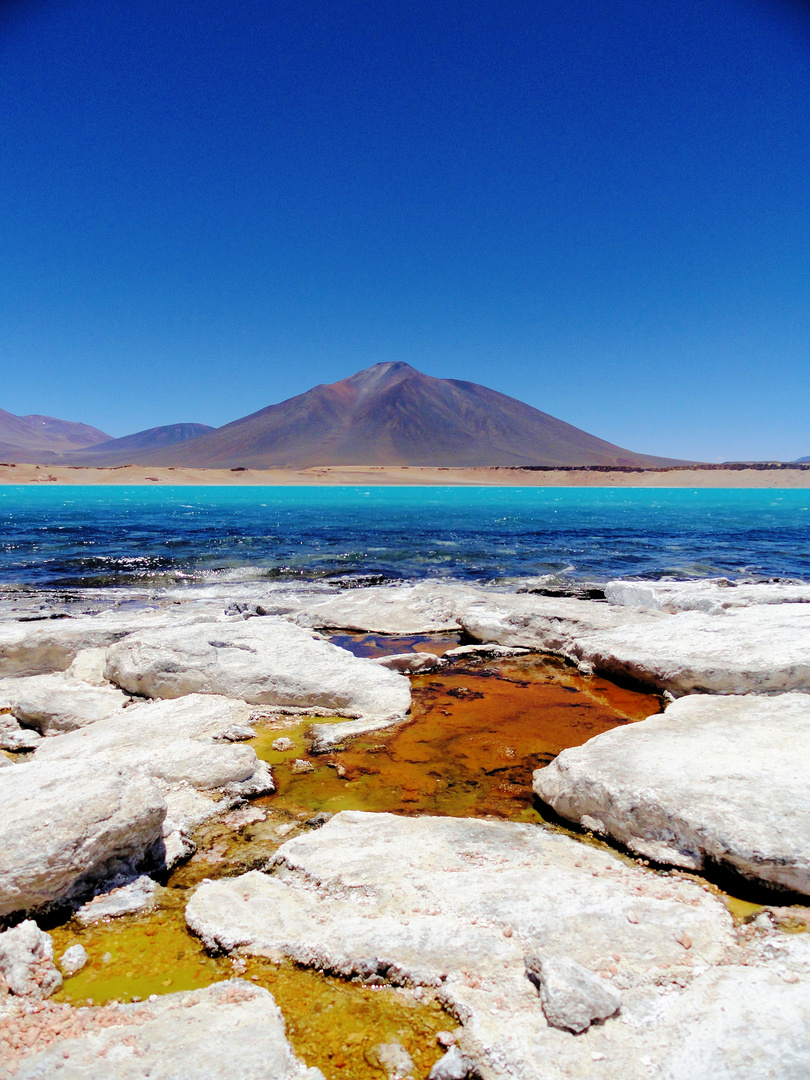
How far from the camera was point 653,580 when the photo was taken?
18141 millimetres

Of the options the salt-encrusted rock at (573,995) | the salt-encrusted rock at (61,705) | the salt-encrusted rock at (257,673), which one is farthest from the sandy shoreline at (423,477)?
the salt-encrusted rock at (573,995)

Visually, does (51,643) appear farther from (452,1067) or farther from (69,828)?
(452,1067)

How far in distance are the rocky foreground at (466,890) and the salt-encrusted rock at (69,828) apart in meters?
0.02

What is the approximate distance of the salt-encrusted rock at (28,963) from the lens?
3.05 metres

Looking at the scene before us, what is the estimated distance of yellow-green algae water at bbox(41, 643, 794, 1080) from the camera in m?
2.96

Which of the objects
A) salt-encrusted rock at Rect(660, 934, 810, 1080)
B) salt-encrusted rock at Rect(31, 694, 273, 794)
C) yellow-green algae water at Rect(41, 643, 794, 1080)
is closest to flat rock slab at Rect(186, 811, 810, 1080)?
salt-encrusted rock at Rect(660, 934, 810, 1080)

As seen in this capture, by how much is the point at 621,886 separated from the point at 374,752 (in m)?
3.08

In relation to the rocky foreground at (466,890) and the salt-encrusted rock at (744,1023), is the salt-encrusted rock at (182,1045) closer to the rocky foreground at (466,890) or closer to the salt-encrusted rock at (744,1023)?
the rocky foreground at (466,890)

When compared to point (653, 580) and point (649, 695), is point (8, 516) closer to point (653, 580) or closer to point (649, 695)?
point (653, 580)

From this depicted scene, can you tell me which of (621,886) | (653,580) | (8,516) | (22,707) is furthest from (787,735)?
(8,516)

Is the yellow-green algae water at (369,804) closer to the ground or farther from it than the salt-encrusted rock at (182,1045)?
closer to the ground

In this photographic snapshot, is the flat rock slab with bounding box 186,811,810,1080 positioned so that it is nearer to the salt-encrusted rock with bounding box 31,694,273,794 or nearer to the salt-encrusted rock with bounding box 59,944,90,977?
the salt-encrusted rock with bounding box 59,944,90,977

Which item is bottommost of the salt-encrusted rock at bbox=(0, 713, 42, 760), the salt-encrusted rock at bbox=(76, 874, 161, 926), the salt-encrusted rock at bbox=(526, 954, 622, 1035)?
the salt-encrusted rock at bbox=(0, 713, 42, 760)

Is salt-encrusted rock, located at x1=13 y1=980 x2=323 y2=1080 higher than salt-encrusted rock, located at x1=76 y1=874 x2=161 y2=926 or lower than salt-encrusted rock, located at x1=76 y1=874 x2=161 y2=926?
higher
